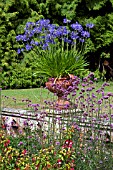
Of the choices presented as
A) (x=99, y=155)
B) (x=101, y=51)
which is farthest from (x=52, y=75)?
(x=101, y=51)

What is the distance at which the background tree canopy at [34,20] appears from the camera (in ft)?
44.5

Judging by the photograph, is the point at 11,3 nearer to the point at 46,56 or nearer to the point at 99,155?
the point at 46,56

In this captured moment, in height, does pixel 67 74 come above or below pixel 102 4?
below

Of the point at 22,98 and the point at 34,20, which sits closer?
the point at 22,98

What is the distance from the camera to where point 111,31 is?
15.0 meters

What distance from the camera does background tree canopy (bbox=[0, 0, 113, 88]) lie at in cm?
1356

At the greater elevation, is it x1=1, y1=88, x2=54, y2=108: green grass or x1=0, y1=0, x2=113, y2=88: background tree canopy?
x1=0, y1=0, x2=113, y2=88: background tree canopy

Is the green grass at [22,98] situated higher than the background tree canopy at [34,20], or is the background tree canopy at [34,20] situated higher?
the background tree canopy at [34,20]

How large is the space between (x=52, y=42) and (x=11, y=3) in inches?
277

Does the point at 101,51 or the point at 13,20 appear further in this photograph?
the point at 101,51

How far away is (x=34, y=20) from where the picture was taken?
45.7 feet

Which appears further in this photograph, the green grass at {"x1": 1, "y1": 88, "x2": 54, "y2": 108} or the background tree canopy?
the background tree canopy

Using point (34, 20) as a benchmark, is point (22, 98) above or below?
below

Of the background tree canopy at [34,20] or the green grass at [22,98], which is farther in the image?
the background tree canopy at [34,20]
